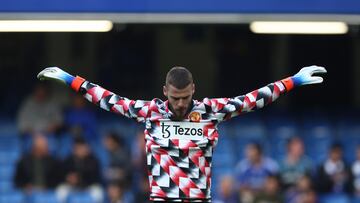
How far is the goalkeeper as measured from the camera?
6.61 m

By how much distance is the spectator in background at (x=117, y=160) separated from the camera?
46.3 feet

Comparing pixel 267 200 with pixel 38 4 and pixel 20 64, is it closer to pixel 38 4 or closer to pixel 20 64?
pixel 38 4

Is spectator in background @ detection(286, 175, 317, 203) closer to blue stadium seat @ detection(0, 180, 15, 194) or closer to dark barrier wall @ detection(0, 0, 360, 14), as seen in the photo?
dark barrier wall @ detection(0, 0, 360, 14)

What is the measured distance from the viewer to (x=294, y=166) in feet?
46.6

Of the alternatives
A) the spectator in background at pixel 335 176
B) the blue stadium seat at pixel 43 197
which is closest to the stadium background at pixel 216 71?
the blue stadium seat at pixel 43 197

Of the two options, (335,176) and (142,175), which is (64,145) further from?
(335,176)

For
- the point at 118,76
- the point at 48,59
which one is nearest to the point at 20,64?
the point at 48,59

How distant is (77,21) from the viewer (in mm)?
13781

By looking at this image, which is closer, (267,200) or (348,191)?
(267,200)

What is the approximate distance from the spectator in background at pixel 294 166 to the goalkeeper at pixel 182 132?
285 inches

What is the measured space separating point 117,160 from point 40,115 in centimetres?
191

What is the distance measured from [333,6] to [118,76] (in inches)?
195

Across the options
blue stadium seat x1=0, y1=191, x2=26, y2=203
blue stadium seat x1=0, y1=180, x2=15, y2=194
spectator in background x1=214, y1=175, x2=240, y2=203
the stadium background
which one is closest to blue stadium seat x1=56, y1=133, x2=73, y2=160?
the stadium background

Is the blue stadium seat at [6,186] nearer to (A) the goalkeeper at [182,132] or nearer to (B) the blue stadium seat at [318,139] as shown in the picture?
(B) the blue stadium seat at [318,139]
